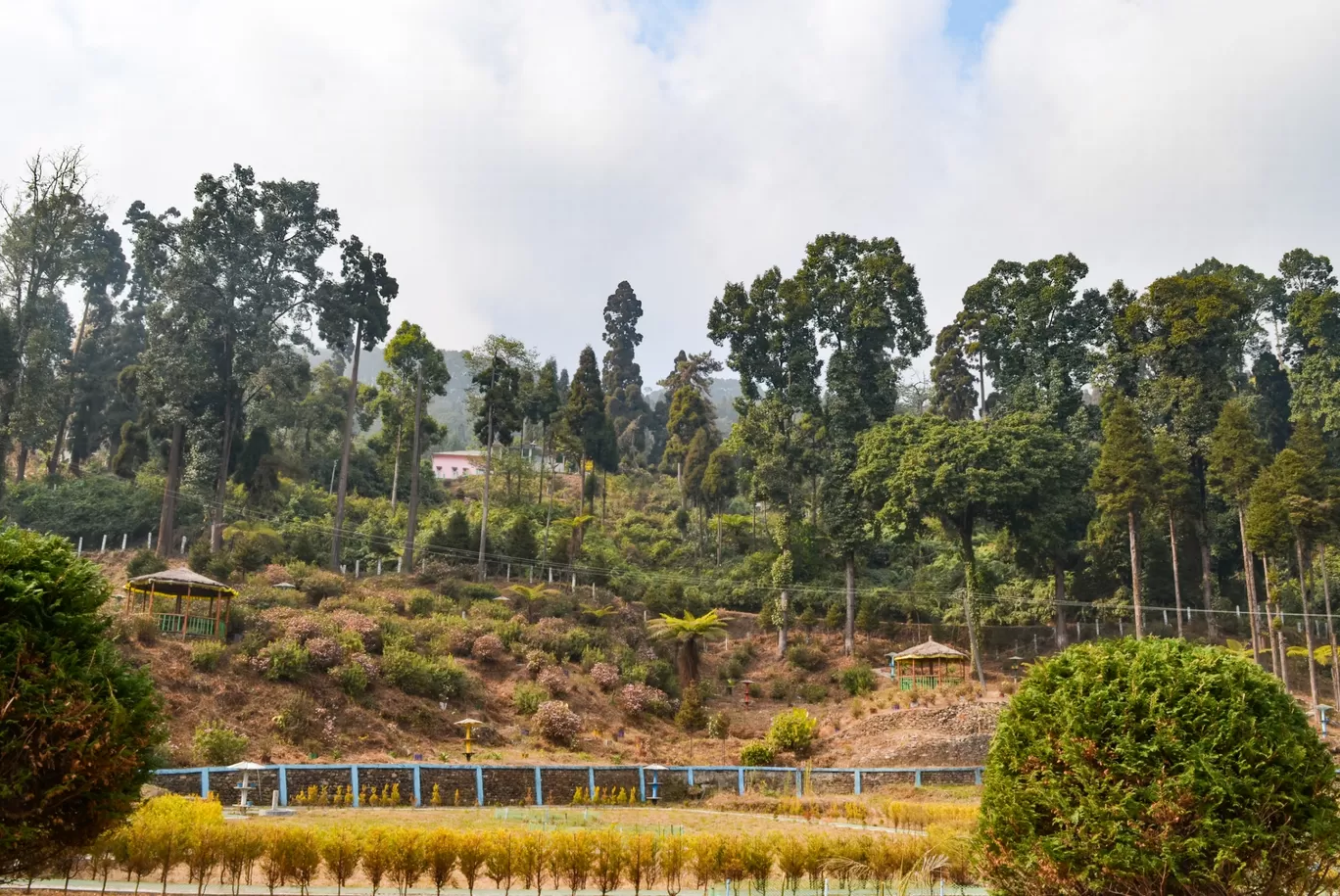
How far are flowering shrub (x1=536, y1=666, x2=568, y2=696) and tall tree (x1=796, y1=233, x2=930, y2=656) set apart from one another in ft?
62.7

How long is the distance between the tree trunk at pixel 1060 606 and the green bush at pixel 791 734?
1570 cm

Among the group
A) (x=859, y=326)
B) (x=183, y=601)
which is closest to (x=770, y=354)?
(x=859, y=326)

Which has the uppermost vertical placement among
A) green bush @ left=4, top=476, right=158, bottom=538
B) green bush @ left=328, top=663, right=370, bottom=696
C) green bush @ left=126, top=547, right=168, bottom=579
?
green bush @ left=4, top=476, right=158, bottom=538

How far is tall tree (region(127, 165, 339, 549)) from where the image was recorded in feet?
139

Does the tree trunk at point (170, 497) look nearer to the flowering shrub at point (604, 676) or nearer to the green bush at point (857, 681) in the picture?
the flowering shrub at point (604, 676)

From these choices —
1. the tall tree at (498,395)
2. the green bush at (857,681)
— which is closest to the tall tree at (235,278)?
the tall tree at (498,395)

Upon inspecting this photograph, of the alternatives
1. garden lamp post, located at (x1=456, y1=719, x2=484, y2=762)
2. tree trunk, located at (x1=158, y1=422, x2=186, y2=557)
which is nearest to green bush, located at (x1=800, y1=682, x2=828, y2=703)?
garden lamp post, located at (x1=456, y1=719, x2=484, y2=762)

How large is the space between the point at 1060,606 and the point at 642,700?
19.9 metres

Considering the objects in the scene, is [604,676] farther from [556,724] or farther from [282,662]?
[282,662]

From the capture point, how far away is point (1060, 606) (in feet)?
138

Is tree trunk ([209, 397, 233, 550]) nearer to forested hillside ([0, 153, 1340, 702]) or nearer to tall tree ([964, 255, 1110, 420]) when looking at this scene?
forested hillside ([0, 153, 1340, 702])

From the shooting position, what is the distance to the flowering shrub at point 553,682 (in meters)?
32.0

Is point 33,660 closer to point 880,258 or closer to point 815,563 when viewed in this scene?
point 815,563

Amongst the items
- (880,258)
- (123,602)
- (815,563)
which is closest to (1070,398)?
(880,258)
